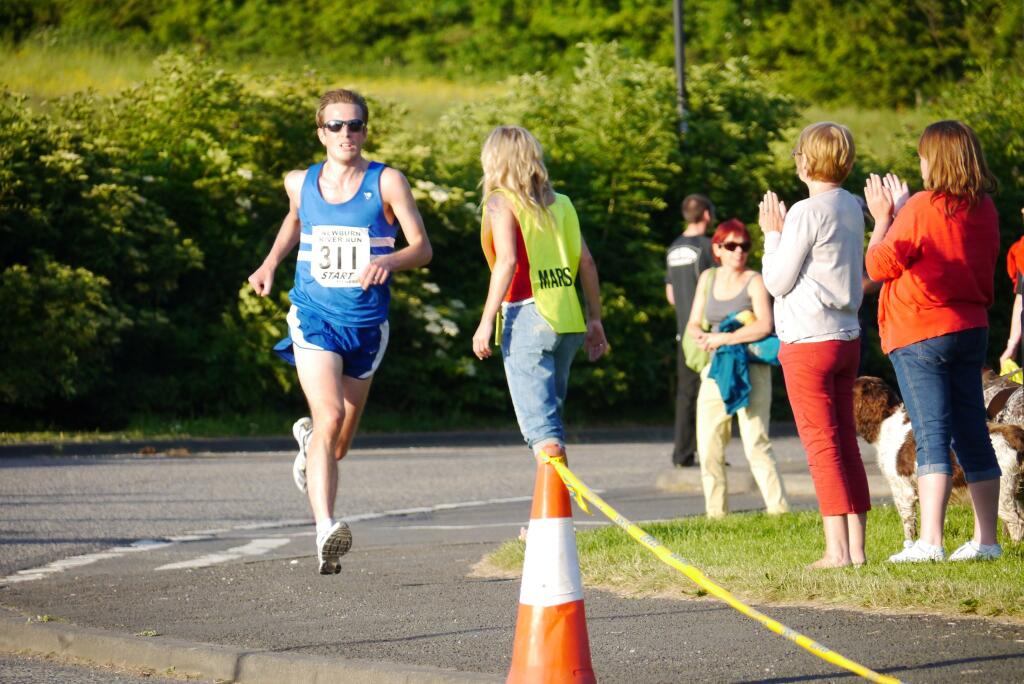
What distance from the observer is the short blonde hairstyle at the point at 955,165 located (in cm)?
679

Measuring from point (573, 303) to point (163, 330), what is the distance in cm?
1353

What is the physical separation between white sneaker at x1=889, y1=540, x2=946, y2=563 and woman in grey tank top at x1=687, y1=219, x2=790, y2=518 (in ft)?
7.59

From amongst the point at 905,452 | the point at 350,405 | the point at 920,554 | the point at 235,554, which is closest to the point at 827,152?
the point at 905,452

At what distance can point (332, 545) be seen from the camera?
22.0ft

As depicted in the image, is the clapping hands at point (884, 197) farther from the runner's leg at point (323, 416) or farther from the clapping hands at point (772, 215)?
the runner's leg at point (323, 416)

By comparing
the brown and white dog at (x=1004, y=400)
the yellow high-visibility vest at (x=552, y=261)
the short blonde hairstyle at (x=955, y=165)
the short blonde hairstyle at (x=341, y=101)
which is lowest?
the brown and white dog at (x=1004, y=400)

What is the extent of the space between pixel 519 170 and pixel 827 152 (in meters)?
1.43

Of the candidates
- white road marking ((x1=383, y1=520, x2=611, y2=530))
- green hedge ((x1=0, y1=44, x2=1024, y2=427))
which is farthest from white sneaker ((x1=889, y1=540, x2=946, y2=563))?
green hedge ((x1=0, y1=44, x2=1024, y2=427))

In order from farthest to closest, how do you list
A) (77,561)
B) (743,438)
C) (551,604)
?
(743,438), (77,561), (551,604)

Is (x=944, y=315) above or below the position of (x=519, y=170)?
below

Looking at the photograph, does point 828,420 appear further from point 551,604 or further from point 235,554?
point 235,554

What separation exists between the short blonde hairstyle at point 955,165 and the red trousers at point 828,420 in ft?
2.67

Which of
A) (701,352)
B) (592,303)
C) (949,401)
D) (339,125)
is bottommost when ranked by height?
(949,401)

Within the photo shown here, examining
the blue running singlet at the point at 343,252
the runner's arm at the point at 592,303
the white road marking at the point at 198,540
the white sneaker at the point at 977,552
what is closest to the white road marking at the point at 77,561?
the white road marking at the point at 198,540
